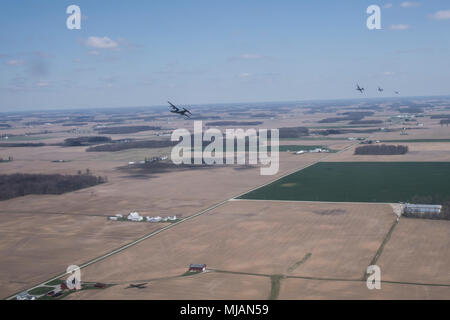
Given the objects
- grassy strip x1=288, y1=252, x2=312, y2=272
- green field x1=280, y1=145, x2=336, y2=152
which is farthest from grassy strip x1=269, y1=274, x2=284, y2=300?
green field x1=280, y1=145, x2=336, y2=152

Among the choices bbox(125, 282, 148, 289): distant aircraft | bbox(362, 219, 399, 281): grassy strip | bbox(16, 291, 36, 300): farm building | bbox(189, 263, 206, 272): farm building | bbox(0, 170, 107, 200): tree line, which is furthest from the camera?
bbox(0, 170, 107, 200): tree line

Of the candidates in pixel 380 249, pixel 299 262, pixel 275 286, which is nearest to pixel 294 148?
pixel 380 249

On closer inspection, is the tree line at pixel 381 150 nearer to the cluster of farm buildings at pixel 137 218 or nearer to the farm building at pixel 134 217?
the cluster of farm buildings at pixel 137 218

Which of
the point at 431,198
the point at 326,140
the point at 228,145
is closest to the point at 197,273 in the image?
the point at 431,198

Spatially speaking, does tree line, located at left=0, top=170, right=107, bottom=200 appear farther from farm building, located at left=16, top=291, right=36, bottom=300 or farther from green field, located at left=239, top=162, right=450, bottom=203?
farm building, located at left=16, top=291, right=36, bottom=300

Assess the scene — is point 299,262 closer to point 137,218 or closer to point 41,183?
point 137,218

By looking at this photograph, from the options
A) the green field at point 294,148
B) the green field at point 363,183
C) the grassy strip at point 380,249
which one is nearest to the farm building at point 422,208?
the grassy strip at point 380,249
